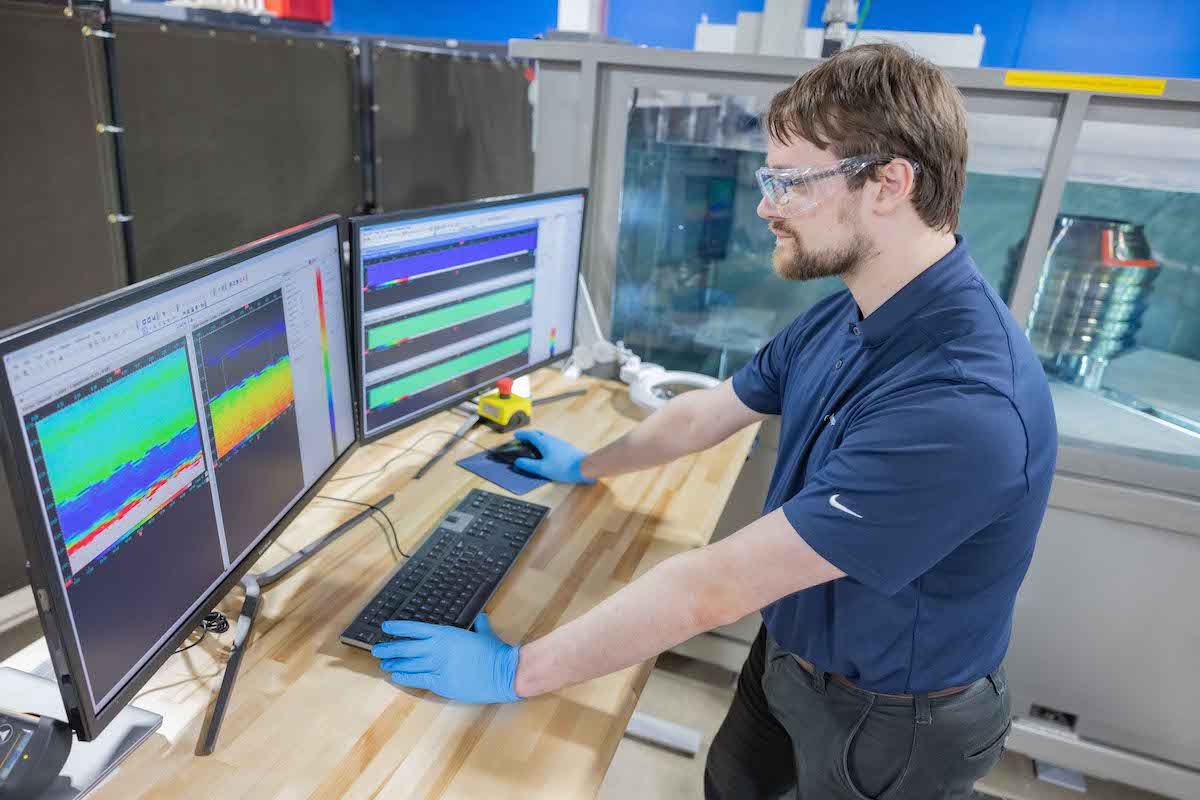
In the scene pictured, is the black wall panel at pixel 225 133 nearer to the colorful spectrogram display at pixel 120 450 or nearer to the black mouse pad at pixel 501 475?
the black mouse pad at pixel 501 475

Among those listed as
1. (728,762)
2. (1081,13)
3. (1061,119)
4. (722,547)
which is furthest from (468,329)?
(1081,13)

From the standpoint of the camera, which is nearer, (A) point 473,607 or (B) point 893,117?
(B) point 893,117

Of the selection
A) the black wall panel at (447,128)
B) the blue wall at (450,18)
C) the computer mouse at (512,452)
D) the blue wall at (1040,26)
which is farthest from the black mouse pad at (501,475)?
the blue wall at (450,18)

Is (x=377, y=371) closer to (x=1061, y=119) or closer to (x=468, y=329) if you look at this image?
(x=468, y=329)

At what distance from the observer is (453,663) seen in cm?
94

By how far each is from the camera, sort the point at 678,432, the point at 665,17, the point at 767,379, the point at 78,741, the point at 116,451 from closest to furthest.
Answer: the point at 116,451
the point at 78,741
the point at 767,379
the point at 678,432
the point at 665,17

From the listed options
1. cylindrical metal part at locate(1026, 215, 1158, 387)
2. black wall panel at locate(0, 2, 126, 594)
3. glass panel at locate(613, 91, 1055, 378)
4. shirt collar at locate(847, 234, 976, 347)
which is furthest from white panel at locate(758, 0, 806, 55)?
black wall panel at locate(0, 2, 126, 594)

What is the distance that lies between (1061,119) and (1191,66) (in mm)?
2558

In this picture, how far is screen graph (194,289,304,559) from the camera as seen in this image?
34.3 inches

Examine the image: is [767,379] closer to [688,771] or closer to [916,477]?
[916,477]

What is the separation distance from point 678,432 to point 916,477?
645 millimetres

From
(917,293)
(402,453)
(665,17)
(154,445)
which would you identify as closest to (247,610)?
(154,445)

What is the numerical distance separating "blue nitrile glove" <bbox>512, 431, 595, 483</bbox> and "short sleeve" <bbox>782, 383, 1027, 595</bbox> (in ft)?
2.19

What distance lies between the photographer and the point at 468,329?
1.52 m
